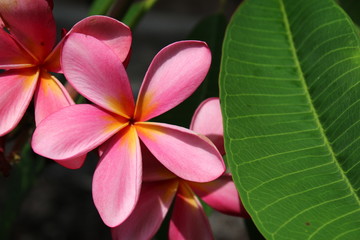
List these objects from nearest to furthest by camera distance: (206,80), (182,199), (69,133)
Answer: (69,133) < (182,199) < (206,80)

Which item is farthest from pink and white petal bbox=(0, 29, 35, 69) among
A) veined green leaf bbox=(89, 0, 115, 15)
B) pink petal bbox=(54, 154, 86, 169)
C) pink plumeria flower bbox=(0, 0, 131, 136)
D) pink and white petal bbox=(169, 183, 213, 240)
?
veined green leaf bbox=(89, 0, 115, 15)

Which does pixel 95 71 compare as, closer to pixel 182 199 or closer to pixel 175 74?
pixel 175 74

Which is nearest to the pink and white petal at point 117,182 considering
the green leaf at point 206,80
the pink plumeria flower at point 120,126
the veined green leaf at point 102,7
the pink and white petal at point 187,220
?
the pink plumeria flower at point 120,126

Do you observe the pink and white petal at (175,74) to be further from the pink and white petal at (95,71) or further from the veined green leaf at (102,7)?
the veined green leaf at (102,7)

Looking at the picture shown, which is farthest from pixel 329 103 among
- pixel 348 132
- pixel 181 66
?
pixel 181 66

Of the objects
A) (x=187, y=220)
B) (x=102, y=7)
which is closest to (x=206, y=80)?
(x=102, y=7)

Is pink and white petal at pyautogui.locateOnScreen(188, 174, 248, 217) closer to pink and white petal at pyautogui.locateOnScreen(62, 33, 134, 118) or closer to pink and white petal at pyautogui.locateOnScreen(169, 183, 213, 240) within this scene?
pink and white petal at pyautogui.locateOnScreen(169, 183, 213, 240)
